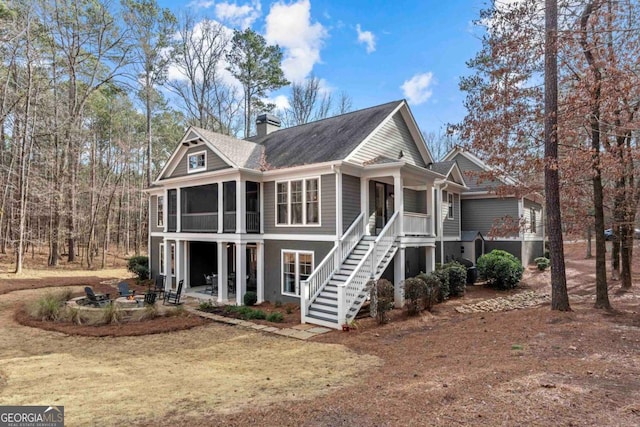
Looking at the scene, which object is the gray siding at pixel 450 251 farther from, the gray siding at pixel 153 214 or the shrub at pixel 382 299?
the gray siding at pixel 153 214

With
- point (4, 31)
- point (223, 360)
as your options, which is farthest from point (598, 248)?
point (4, 31)

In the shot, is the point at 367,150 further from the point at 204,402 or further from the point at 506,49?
the point at 204,402

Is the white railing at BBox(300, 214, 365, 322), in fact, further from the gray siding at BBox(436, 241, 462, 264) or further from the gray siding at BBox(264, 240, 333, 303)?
the gray siding at BBox(436, 241, 462, 264)

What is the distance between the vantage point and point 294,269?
13.0 metres

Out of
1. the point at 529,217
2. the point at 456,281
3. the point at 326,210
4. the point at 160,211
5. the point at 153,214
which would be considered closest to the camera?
the point at 326,210

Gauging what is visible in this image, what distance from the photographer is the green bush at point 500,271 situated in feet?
49.6

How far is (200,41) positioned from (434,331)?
95.7 feet

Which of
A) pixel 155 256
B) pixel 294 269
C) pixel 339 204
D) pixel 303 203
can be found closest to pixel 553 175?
pixel 339 204

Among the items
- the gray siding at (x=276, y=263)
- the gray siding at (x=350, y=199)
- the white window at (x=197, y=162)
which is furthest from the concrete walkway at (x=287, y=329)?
the white window at (x=197, y=162)

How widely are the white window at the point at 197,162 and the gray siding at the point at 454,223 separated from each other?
38.0 feet

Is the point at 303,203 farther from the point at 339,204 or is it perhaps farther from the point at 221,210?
the point at 221,210

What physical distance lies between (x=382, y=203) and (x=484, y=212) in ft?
28.4

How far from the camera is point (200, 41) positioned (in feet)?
94.6

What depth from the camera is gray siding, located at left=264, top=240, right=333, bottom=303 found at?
41.7 feet
